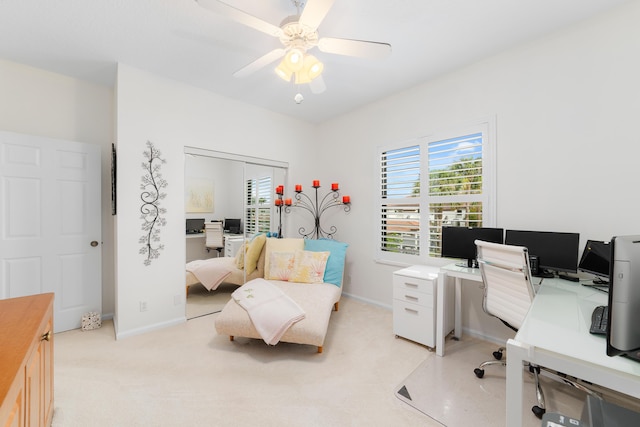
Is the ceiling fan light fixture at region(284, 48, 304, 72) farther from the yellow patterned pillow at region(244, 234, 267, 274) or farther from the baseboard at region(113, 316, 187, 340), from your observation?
the baseboard at region(113, 316, 187, 340)

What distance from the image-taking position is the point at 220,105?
10.6 ft

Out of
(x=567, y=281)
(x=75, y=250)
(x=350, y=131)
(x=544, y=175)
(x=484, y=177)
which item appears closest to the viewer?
(x=567, y=281)

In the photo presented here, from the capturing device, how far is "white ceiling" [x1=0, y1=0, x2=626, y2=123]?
1.87 m

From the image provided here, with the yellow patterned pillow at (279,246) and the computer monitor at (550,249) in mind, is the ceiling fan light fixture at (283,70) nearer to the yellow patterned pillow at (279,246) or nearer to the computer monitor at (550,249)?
the yellow patterned pillow at (279,246)

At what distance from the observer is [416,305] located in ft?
8.00

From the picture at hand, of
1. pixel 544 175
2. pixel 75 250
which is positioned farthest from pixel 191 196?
pixel 544 175

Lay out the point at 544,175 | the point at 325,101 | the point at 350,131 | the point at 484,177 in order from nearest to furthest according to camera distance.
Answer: the point at 544,175 < the point at 484,177 < the point at 325,101 < the point at 350,131

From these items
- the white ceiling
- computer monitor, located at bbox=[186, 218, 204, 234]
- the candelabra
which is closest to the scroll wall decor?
computer monitor, located at bbox=[186, 218, 204, 234]

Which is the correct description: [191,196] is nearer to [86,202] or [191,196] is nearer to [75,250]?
[86,202]

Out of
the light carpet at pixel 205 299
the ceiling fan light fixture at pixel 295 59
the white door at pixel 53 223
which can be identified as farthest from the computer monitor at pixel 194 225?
the ceiling fan light fixture at pixel 295 59

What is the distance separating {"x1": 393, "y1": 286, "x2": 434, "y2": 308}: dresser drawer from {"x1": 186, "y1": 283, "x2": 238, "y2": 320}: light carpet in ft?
6.98

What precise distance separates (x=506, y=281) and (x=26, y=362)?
256 cm

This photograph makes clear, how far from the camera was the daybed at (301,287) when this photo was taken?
223 centimetres

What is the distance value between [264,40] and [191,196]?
6.07ft
